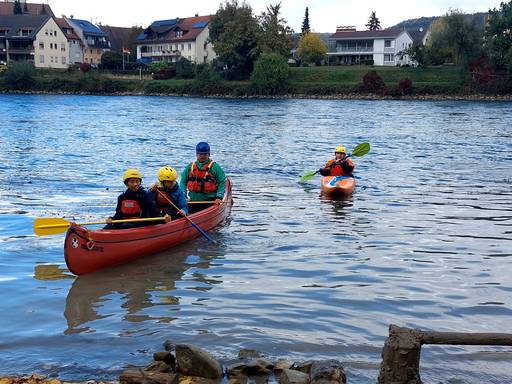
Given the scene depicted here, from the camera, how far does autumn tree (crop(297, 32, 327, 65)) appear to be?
8000cm

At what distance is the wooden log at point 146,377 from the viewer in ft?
15.3

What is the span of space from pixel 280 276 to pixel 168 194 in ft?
8.71

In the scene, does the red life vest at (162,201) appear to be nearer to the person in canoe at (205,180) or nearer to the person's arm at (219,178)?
the person in canoe at (205,180)

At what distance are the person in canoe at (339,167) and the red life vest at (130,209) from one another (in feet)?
21.1

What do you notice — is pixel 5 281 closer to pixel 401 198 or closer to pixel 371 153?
pixel 401 198

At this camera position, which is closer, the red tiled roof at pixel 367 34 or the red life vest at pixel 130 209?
the red life vest at pixel 130 209

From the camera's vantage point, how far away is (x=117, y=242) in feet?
26.6

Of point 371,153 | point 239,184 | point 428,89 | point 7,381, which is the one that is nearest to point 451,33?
point 428,89

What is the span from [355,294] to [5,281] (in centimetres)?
429

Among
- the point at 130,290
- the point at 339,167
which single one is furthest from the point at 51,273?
the point at 339,167

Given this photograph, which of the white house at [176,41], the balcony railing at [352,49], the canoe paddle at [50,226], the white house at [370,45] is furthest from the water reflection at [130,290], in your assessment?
the balcony railing at [352,49]

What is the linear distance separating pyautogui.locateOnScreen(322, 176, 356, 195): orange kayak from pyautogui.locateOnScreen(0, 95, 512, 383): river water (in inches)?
16.0

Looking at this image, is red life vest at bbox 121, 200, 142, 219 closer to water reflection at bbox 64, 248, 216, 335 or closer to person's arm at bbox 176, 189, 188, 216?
water reflection at bbox 64, 248, 216, 335

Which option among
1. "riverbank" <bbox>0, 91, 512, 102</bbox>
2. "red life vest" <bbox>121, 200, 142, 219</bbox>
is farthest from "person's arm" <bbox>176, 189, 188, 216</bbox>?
"riverbank" <bbox>0, 91, 512, 102</bbox>
